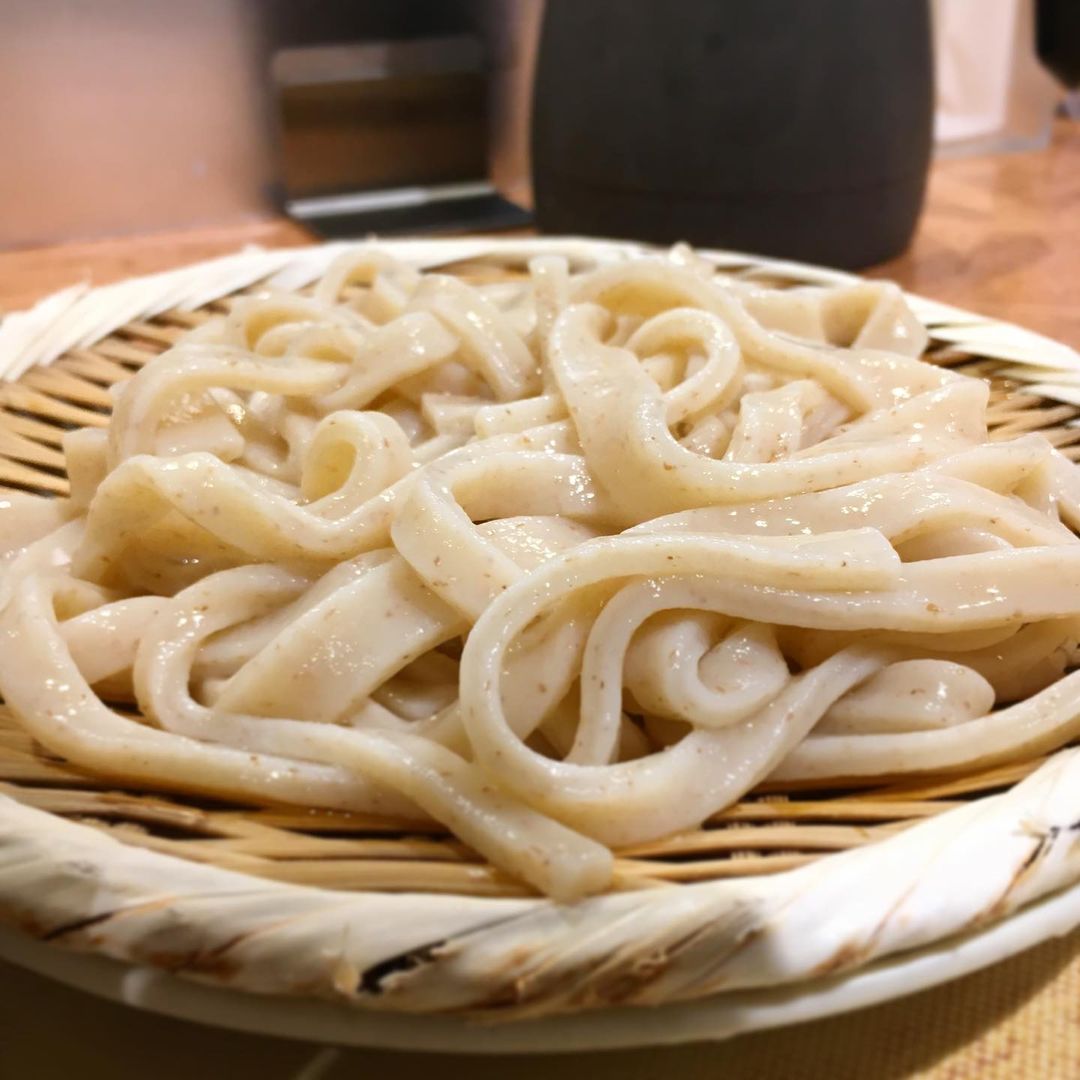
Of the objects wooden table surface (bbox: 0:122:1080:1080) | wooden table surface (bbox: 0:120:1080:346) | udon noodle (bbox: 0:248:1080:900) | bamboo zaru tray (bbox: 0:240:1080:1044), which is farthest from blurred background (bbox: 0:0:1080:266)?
wooden table surface (bbox: 0:122:1080:1080)

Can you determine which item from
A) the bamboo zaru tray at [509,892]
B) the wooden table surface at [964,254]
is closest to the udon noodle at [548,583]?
the bamboo zaru tray at [509,892]

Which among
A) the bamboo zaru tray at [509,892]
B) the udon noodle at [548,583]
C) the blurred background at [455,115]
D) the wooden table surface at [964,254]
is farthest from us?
the wooden table surface at [964,254]

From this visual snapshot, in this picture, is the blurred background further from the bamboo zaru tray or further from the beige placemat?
the beige placemat

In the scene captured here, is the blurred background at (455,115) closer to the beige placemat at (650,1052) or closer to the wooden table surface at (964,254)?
the wooden table surface at (964,254)

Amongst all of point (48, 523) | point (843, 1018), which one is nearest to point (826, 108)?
point (48, 523)

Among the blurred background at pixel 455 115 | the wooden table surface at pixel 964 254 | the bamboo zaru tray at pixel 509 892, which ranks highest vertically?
the blurred background at pixel 455 115

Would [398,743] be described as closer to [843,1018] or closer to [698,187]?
[843,1018]

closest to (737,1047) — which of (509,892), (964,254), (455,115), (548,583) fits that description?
(509,892)
